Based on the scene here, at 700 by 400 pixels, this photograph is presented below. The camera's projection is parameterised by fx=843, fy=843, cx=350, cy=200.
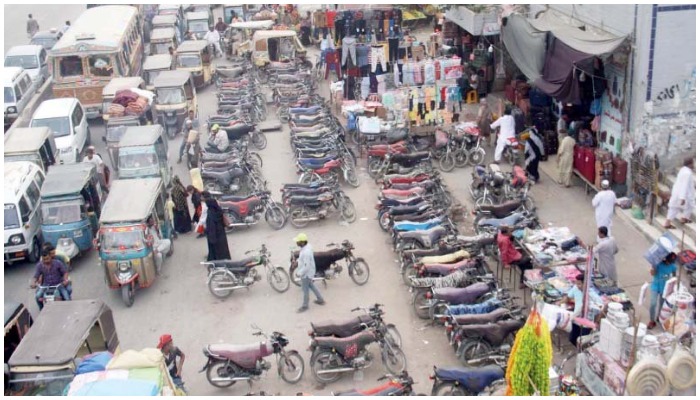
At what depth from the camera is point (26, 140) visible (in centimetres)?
1858

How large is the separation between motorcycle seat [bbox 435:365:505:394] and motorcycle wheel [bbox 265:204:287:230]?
6.81 m

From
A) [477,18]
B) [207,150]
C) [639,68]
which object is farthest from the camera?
[477,18]

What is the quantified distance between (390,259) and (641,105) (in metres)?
5.41

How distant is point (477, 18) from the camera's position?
21438 mm

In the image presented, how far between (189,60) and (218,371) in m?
18.3

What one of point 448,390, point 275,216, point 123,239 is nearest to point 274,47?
point 275,216

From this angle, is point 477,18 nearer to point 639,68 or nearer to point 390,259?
point 639,68

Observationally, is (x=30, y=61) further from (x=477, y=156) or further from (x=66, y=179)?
(x=477, y=156)

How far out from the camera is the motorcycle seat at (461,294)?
1225cm

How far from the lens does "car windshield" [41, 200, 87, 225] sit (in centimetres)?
1539

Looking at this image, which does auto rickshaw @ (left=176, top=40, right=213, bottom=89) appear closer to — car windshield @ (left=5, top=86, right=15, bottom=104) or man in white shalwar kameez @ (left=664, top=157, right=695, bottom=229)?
car windshield @ (left=5, top=86, right=15, bottom=104)

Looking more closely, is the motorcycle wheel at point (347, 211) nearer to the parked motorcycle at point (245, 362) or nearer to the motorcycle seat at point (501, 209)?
the motorcycle seat at point (501, 209)

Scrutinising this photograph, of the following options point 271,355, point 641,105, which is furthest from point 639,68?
point 271,355

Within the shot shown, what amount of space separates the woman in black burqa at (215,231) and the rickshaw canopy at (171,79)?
31.4ft
